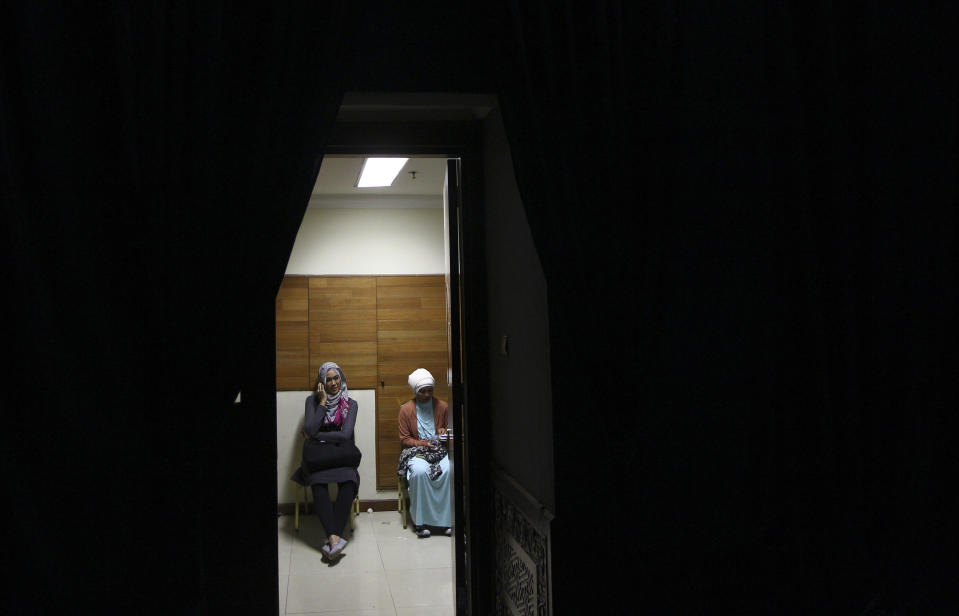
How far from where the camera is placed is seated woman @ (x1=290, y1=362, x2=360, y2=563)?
214 inches

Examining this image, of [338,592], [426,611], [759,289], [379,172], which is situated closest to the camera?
[759,289]

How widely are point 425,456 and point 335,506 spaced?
743mm

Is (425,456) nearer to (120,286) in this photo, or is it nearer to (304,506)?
(304,506)

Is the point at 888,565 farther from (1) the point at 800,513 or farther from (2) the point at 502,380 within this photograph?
(2) the point at 502,380

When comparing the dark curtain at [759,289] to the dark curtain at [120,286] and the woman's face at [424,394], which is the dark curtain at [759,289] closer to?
the dark curtain at [120,286]

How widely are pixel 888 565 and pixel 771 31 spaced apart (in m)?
1.67

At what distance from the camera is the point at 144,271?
2059mm

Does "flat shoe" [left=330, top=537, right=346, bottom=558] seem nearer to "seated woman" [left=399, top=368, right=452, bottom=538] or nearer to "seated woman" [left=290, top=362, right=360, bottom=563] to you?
"seated woman" [left=290, top=362, right=360, bottom=563]

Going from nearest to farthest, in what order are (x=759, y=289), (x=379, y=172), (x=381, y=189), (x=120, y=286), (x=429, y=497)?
(x=120, y=286) < (x=759, y=289) < (x=379, y=172) < (x=429, y=497) < (x=381, y=189)

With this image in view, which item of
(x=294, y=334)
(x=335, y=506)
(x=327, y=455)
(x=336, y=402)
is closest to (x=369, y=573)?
(x=335, y=506)

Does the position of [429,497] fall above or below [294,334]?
below

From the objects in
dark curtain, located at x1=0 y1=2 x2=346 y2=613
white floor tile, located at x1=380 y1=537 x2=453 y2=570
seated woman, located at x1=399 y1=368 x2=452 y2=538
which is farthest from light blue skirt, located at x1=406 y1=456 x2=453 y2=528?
dark curtain, located at x1=0 y1=2 x2=346 y2=613

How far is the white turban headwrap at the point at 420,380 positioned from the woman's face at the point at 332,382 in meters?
0.55

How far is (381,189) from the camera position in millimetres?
6215
